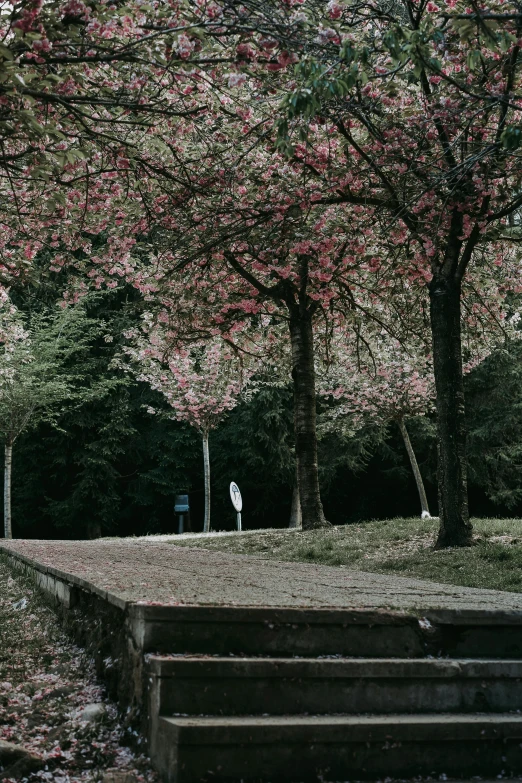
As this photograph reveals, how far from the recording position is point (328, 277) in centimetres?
1134

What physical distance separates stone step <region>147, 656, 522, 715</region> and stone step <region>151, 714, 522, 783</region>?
0.25ft

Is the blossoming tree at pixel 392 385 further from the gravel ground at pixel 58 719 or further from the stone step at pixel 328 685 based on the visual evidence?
the stone step at pixel 328 685

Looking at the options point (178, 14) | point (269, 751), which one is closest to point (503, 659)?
point (269, 751)

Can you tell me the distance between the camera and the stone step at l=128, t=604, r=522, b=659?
321cm

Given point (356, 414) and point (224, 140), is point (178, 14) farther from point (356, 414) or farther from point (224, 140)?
point (356, 414)

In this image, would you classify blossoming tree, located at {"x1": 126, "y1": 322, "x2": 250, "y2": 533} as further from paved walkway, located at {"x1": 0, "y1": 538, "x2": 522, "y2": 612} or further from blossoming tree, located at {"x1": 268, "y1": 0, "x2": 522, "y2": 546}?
paved walkway, located at {"x1": 0, "y1": 538, "x2": 522, "y2": 612}

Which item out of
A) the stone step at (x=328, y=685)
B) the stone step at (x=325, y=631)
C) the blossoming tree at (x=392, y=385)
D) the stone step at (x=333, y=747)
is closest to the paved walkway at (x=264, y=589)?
the stone step at (x=325, y=631)

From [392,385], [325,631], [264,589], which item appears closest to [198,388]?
[392,385]

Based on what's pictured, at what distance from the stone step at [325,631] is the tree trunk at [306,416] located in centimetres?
975

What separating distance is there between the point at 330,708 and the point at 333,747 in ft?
0.73

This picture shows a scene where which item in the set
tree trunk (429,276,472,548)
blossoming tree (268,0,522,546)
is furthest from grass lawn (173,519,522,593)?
blossoming tree (268,0,522,546)

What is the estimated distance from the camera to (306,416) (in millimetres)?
13656

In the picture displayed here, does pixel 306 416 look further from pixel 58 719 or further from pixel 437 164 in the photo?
pixel 58 719

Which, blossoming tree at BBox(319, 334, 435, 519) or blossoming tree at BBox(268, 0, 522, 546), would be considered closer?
blossoming tree at BBox(268, 0, 522, 546)
